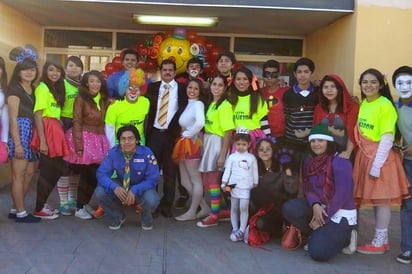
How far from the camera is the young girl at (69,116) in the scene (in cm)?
589

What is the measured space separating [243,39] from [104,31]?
2.63m

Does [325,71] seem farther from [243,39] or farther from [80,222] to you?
[80,222]

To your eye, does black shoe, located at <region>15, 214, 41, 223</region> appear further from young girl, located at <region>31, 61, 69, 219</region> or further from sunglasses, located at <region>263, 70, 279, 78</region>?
sunglasses, located at <region>263, 70, 279, 78</region>

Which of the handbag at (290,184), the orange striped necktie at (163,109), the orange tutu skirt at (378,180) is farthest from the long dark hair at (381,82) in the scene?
the orange striped necktie at (163,109)

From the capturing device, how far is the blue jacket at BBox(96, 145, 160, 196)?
543 centimetres

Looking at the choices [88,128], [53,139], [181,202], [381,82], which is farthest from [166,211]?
[381,82]

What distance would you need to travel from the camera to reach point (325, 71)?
8.32 meters

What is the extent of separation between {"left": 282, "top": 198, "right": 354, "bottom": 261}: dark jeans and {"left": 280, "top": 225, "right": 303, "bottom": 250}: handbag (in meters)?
0.08

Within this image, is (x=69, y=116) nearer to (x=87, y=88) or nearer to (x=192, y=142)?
(x=87, y=88)

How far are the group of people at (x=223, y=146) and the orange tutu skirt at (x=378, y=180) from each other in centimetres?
1

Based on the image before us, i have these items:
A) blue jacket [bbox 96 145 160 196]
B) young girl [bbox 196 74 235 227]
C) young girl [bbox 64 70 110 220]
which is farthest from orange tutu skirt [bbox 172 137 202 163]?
young girl [bbox 64 70 110 220]

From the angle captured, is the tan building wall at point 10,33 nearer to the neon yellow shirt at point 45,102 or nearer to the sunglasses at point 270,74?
the neon yellow shirt at point 45,102

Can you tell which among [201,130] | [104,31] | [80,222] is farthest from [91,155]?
[104,31]

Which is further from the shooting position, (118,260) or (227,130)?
(227,130)
